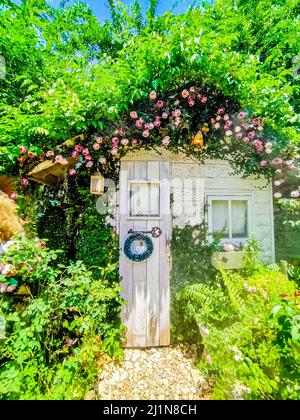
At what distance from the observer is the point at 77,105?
2.74 metres

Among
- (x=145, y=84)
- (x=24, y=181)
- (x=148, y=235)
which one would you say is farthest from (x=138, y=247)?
(x=145, y=84)

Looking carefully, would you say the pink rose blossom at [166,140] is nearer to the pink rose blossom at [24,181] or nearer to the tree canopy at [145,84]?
the tree canopy at [145,84]

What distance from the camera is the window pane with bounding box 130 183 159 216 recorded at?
3025 mm

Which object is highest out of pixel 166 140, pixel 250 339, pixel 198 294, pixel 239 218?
pixel 166 140

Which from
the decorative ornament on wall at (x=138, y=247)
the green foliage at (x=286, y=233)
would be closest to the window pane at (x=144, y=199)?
the decorative ornament on wall at (x=138, y=247)

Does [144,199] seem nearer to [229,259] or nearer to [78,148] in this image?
[78,148]

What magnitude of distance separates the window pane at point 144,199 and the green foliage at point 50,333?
1.06 metres

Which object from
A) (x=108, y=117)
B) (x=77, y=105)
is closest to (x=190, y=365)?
(x=108, y=117)

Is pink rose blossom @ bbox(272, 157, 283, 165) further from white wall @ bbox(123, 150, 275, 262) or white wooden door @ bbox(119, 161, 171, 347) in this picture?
white wooden door @ bbox(119, 161, 171, 347)

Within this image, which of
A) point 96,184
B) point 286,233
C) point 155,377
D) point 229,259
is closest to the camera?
point 155,377

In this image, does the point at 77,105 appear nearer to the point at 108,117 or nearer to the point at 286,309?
the point at 108,117

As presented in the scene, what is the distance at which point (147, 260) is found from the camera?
9.64ft

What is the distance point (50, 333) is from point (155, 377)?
1379mm

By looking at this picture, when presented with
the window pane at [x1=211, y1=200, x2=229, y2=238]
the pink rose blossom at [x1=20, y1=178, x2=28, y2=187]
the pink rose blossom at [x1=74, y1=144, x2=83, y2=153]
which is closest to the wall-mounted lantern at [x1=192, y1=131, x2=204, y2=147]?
the window pane at [x1=211, y1=200, x2=229, y2=238]
